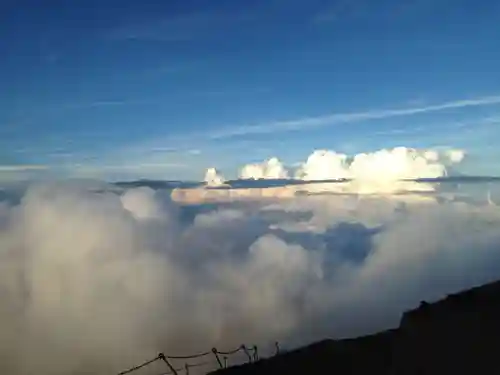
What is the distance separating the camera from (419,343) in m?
53.2

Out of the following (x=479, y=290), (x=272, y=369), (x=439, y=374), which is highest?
(x=479, y=290)

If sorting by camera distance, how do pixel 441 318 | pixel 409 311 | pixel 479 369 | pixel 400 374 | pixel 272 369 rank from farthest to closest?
pixel 272 369 < pixel 409 311 < pixel 441 318 < pixel 400 374 < pixel 479 369

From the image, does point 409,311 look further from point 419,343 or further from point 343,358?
point 343,358

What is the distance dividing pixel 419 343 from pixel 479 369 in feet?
31.1

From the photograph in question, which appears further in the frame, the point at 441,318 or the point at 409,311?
the point at 409,311

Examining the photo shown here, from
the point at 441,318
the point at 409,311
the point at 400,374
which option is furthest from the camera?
the point at 409,311

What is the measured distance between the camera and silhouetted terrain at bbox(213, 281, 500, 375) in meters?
46.3

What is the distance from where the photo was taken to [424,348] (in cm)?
5197

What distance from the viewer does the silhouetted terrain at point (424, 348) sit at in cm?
4631

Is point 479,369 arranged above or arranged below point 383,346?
above

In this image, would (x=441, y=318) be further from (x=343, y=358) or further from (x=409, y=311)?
(x=343, y=358)

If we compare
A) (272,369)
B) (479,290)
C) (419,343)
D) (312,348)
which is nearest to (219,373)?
(272,369)

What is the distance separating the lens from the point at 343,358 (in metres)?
67.9

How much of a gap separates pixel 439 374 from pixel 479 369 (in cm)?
336
